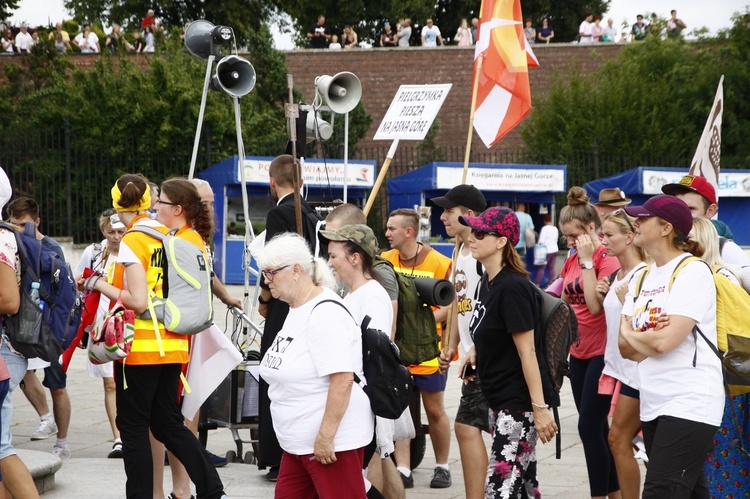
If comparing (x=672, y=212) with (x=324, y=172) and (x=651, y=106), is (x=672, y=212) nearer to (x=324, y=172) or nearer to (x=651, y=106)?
(x=324, y=172)

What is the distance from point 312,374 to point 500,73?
5.08m

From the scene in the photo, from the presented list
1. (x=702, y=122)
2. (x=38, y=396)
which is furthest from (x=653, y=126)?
(x=38, y=396)

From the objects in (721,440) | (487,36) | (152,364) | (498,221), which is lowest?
(721,440)

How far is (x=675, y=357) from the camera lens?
4.43 m

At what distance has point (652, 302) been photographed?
14.9ft

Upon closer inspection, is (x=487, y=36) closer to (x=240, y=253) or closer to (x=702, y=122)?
(x=240, y=253)

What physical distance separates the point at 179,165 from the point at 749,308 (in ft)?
67.7

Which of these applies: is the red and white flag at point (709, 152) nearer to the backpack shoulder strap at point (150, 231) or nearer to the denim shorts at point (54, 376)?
the backpack shoulder strap at point (150, 231)

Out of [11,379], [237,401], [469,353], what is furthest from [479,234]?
[11,379]

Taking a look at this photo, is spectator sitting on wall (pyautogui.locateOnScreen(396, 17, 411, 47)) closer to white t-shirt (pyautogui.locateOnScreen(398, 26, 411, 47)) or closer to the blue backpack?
→ white t-shirt (pyautogui.locateOnScreen(398, 26, 411, 47))

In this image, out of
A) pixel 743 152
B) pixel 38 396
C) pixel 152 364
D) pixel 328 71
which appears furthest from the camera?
pixel 328 71

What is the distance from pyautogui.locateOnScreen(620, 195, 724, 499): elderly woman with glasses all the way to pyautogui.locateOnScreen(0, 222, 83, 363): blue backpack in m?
3.03

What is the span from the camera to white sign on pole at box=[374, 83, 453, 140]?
27.6 ft

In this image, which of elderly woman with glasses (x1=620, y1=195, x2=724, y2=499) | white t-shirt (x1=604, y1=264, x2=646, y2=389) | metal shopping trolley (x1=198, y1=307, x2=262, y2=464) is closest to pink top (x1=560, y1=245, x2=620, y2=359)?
white t-shirt (x1=604, y1=264, x2=646, y2=389)
